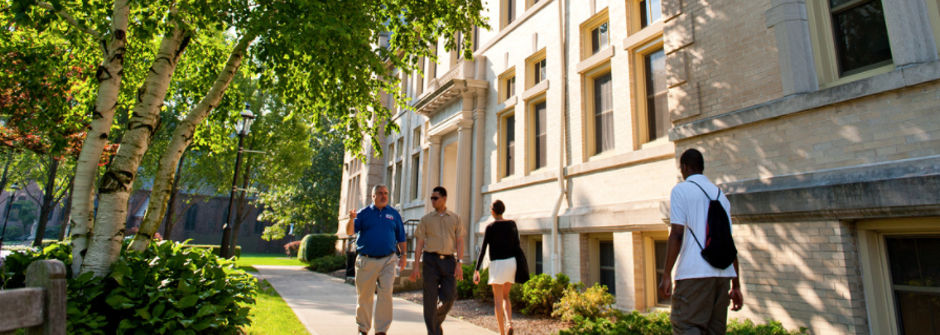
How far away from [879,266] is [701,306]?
3.25 meters

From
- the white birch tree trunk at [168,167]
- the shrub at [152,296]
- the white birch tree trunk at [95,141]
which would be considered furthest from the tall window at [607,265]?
the white birch tree trunk at [95,141]

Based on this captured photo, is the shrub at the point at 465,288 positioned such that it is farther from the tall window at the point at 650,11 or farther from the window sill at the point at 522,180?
the tall window at the point at 650,11

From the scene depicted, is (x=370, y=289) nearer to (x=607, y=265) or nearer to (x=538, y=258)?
(x=607, y=265)

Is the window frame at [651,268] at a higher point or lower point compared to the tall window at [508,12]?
lower

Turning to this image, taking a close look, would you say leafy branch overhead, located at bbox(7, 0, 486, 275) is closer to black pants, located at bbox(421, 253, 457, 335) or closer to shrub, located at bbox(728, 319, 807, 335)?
black pants, located at bbox(421, 253, 457, 335)

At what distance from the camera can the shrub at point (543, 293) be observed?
8.93 metres

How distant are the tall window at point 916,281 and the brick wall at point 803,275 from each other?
434 mm

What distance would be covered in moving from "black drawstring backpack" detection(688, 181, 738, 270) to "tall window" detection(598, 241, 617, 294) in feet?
19.4

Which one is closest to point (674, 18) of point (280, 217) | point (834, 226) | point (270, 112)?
point (834, 226)

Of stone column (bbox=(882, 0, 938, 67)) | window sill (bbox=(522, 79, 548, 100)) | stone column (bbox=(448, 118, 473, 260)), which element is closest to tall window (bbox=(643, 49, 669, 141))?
window sill (bbox=(522, 79, 548, 100))

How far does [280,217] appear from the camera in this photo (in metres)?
36.1

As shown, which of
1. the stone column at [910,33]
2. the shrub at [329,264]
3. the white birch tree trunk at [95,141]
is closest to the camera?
the stone column at [910,33]

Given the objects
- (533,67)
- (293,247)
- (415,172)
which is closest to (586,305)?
(533,67)

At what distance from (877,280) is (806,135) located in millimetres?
1740
